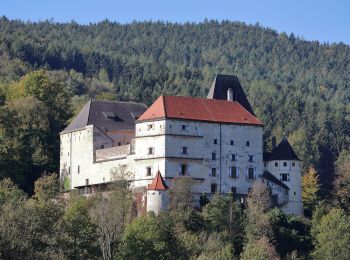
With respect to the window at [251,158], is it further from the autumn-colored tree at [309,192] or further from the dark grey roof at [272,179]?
the autumn-colored tree at [309,192]

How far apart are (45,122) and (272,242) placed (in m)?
25.3

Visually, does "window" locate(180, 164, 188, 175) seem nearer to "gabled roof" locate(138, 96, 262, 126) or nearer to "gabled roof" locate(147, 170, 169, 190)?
"gabled roof" locate(147, 170, 169, 190)

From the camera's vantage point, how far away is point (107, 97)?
409 ft

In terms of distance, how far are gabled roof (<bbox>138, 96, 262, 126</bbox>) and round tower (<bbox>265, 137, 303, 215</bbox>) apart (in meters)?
3.70

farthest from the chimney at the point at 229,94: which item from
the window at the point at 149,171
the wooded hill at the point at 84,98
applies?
the wooded hill at the point at 84,98

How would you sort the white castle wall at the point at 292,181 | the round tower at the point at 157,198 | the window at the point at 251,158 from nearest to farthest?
the round tower at the point at 157,198 < the window at the point at 251,158 < the white castle wall at the point at 292,181

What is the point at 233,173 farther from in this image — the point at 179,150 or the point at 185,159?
the point at 179,150

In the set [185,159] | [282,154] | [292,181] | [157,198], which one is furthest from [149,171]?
[292,181]

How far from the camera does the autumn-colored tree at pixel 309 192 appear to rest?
3607 inches

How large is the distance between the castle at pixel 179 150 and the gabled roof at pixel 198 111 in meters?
0.07

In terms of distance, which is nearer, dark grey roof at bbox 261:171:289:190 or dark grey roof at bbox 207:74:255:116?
dark grey roof at bbox 261:171:289:190

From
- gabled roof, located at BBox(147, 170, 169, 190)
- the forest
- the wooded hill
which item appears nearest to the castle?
gabled roof, located at BBox(147, 170, 169, 190)

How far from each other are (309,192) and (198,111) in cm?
1712

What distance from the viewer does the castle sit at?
81312 mm
